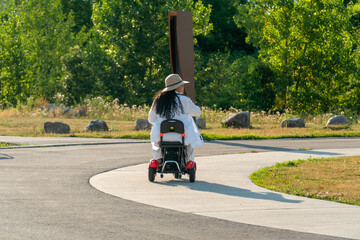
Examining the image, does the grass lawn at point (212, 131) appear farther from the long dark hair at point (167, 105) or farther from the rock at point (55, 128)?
the long dark hair at point (167, 105)

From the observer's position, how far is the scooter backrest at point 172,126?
11.7m

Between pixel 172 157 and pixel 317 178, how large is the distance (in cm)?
276

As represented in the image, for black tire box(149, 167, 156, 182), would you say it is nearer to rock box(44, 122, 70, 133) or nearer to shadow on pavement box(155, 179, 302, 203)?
shadow on pavement box(155, 179, 302, 203)

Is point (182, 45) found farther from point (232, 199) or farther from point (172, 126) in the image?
point (232, 199)

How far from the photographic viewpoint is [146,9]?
135 ft

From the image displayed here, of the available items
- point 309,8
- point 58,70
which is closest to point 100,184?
point 309,8

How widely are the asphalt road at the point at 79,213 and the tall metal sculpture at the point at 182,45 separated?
6.00 m

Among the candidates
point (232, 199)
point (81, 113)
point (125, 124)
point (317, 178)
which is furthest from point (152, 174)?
point (81, 113)

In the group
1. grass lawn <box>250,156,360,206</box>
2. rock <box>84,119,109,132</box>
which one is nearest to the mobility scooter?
grass lawn <box>250,156,360,206</box>

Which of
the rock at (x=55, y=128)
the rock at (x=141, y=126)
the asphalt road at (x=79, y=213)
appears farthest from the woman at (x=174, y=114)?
the rock at (x=141, y=126)

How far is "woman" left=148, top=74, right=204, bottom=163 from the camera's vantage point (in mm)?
11789

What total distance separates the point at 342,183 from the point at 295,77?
29645mm

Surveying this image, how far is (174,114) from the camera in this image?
11914 millimetres

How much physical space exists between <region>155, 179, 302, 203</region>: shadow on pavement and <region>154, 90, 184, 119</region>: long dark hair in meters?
1.26
